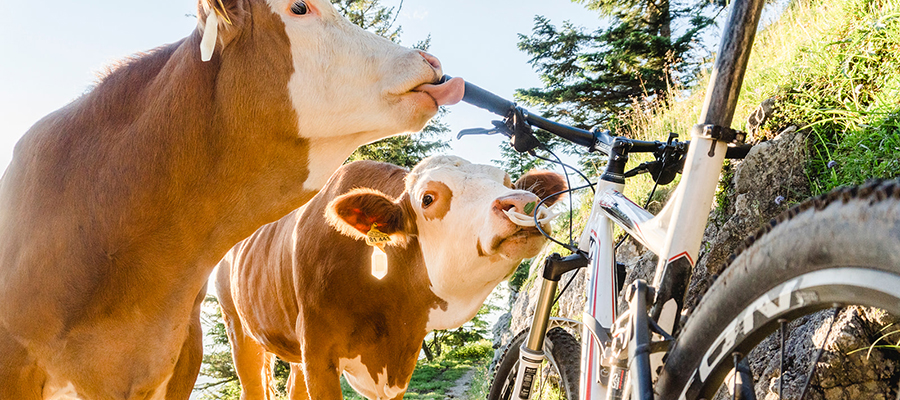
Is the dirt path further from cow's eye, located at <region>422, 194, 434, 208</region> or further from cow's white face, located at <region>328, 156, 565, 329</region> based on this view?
cow's eye, located at <region>422, 194, 434, 208</region>

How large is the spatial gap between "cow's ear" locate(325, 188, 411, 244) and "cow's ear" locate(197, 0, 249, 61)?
116 centimetres

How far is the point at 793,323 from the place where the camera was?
2.59 meters

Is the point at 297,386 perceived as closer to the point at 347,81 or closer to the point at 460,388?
the point at 347,81

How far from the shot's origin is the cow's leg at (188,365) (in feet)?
6.77

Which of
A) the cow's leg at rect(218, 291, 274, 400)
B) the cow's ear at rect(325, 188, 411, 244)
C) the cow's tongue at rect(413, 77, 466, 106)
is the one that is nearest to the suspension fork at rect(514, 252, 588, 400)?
the cow's tongue at rect(413, 77, 466, 106)

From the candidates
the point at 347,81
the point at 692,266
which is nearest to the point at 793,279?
the point at 692,266

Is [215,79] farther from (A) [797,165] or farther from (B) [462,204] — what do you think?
(A) [797,165]

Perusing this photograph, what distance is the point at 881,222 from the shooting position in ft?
2.36

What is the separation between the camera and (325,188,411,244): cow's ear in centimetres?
278

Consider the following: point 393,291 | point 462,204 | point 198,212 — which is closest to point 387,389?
point 393,291

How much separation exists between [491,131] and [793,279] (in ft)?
4.91

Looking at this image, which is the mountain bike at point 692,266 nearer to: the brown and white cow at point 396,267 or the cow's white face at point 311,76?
the cow's white face at point 311,76

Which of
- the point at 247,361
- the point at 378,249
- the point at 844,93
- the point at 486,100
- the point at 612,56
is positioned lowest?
the point at 247,361

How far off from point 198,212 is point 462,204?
4.80 feet
